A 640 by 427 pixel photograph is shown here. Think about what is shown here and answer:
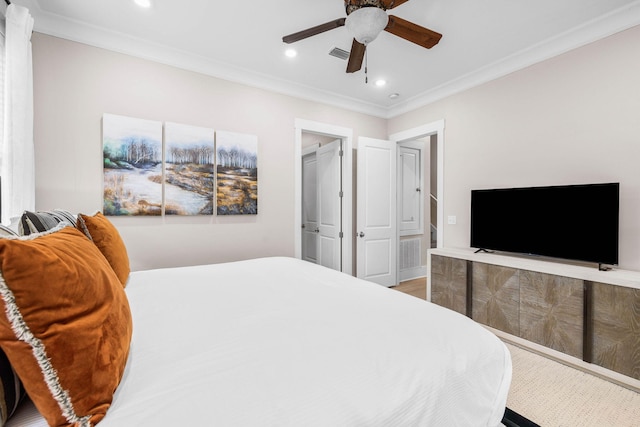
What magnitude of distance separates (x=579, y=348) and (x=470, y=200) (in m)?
1.71

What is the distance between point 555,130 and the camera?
107 inches

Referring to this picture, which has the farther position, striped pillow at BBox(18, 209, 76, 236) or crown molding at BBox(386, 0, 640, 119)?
crown molding at BBox(386, 0, 640, 119)

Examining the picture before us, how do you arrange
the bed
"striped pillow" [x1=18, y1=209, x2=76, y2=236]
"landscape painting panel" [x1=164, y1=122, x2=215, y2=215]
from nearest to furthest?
the bed < "striped pillow" [x1=18, y1=209, x2=76, y2=236] < "landscape painting panel" [x1=164, y1=122, x2=215, y2=215]

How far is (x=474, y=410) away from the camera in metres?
0.95

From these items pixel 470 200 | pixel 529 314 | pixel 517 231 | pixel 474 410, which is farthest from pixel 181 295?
pixel 470 200

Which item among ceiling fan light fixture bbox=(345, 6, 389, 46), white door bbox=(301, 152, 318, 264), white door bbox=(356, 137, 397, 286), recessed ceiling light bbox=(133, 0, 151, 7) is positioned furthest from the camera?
white door bbox=(301, 152, 318, 264)

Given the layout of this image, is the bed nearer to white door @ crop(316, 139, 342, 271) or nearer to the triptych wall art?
the triptych wall art

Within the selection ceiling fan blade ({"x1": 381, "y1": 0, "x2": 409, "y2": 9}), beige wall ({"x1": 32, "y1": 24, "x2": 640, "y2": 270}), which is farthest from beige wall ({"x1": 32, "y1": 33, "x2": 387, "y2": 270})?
ceiling fan blade ({"x1": 381, "y1": 0, "x2": 409, "y2": 9})

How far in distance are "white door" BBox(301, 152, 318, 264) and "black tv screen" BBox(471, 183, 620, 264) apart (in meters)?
2.43

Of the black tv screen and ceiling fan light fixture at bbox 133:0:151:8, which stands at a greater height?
ceiling fan light fixture at bbox 133:0:151:8

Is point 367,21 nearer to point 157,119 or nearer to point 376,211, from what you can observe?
point 157,119

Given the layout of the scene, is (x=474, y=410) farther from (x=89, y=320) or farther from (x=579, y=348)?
(x=579, y=348)

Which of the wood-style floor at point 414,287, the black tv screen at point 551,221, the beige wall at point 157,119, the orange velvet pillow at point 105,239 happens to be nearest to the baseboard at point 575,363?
the black tv screen at point 551,221

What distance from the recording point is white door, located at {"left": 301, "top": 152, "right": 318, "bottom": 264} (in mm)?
4809
